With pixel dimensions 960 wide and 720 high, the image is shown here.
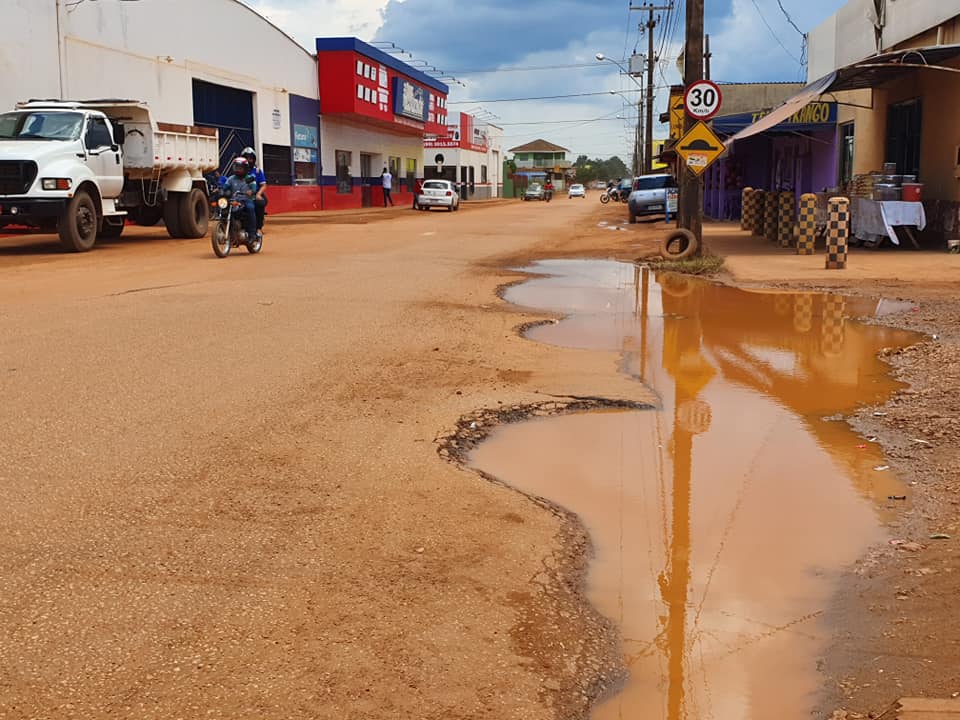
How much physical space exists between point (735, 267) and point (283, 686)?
14220 mm

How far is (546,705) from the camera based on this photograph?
303 centimetres

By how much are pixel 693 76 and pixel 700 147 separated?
1.81 m

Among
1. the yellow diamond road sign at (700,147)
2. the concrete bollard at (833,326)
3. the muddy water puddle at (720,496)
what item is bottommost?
the muddy water puddle at (720,496)

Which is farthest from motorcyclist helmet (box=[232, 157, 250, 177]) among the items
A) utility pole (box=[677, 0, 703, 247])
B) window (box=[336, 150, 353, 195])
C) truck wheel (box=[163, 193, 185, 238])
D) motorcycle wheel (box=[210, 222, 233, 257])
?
window (box=[336, 150, 353, 195])

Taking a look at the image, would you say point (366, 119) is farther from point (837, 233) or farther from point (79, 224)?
point (837, 233)

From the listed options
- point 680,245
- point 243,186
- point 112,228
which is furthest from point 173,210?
point 680,245

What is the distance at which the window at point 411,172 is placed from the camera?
62275 mm

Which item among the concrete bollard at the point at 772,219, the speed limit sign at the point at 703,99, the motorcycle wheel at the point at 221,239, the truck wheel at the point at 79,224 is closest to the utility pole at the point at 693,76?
the speed limit sign at the point at 703,99

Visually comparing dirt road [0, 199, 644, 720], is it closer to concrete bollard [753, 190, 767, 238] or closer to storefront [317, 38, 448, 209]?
concrete bollard [753, 190, 767, 238]

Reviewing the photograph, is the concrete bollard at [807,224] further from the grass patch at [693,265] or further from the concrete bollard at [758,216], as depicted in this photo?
the concrete bollard at [758,216]

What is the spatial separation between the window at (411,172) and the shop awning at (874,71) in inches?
1644

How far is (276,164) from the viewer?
41094mm

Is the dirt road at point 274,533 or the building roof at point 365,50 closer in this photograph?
the dirt road at point 274,533

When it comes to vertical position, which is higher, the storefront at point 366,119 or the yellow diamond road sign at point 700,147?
the storefront at point 366,119
